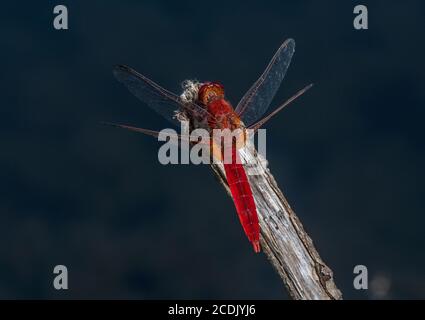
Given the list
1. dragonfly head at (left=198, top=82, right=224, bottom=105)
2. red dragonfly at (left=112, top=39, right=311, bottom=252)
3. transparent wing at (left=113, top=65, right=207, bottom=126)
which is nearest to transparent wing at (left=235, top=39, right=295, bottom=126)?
red dragonfly at (left=112, top=39, right=311, bottom=252)

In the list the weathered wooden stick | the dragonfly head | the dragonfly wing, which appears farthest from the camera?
the dragonfly wing

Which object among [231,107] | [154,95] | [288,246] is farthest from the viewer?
[154,95]

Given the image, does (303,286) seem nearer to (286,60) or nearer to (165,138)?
(165,138)

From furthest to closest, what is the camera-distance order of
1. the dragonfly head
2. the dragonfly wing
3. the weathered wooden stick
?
Result: the dragonfly wing < the dragonfly head < the weathered wooden stick

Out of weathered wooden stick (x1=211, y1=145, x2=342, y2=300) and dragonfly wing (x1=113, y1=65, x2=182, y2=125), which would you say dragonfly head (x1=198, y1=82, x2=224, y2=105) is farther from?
weathered wooden stick (x1=211, y1=145, x2=342, y2=300)

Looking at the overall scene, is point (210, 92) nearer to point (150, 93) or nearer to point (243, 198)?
point (150, 93)

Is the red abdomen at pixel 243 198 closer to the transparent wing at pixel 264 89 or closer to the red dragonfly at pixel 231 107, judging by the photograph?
the red dragonfly at pixel 231 107

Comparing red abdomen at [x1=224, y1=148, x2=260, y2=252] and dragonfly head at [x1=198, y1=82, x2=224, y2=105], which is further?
dragonfly head at [x1=198, y1=82, x2=224, y2=105]

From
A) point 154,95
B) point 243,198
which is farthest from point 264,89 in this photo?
point 243,198
